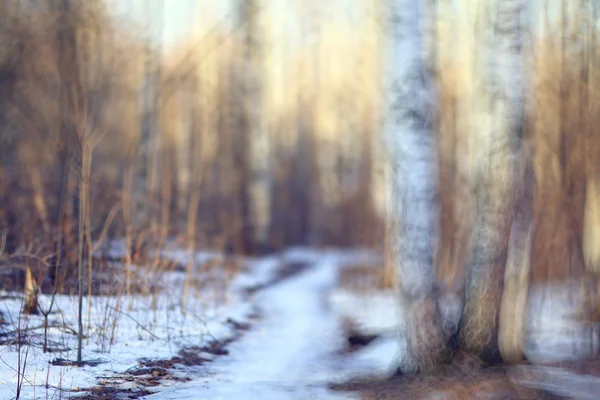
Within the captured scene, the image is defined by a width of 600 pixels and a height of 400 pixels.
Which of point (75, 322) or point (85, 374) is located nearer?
point (85, 374)

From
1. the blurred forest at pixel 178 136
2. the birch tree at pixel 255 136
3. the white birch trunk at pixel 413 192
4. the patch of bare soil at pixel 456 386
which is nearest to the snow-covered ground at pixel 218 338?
the patch of bare soil at pixel 456 386

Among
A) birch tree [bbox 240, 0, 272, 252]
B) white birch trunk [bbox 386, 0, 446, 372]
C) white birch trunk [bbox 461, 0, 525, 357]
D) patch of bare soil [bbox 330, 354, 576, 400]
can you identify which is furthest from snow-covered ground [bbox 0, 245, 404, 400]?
birch tree [bbox 240, 0, 272, 252]

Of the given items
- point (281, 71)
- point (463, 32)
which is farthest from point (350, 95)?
point (463, 32)

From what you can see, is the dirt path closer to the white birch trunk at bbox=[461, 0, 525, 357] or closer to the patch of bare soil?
the patch of bare soil

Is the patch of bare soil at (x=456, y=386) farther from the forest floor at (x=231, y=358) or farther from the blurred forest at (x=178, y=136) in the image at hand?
the blurred forest at (x=178, y=136)

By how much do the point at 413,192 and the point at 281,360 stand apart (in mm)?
2659

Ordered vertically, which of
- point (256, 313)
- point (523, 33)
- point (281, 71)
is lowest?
point (256, 313)

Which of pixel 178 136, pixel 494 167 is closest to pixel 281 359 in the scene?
pixel 494 167

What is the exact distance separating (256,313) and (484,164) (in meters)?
5.62

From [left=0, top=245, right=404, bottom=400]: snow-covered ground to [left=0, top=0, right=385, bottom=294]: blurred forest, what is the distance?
2.54ft

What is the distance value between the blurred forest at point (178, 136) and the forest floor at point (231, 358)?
0.80 m

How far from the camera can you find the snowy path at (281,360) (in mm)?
5656

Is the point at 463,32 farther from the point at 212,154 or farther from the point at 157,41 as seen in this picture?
the point at 212,154

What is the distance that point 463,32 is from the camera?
63.8 feet
